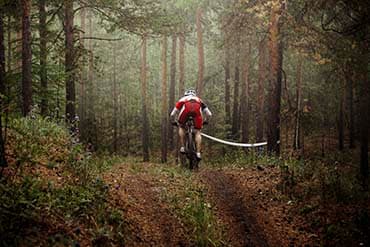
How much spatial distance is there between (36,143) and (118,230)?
3.77 metres

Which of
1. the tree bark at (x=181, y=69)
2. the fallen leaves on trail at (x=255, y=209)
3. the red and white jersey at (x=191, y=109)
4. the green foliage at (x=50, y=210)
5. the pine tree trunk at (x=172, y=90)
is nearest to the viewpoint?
the green foliage at (x=50, y=210)

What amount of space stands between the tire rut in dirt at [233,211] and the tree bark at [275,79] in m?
3.53

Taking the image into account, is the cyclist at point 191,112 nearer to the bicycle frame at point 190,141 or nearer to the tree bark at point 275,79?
A: the bicycle frame at point 190,141

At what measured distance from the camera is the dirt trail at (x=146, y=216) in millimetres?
7238

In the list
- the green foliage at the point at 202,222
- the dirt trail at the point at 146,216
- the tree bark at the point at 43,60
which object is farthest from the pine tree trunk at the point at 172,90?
the green foliage at the point at 202,222

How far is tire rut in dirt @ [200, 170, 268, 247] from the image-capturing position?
7.82 m

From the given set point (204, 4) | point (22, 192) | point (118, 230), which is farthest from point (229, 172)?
point (204, 4)

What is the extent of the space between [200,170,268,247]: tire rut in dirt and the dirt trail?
99cm

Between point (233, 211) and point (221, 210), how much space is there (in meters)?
0.26

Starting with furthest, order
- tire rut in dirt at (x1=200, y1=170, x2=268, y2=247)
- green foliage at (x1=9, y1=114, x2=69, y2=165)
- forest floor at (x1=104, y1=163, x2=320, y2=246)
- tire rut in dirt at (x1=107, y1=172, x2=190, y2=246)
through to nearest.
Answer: green foliage at (x1=9, y1=114, x2=69, y2=165) < tire rut in dirt at (x1=200, y1=170, x2=268, y2=247) < forest floor at (x1=104, y1=163, x2=320, y2=246) < tire rut in dirt at (x1=107, y1=172, x2=190, y2=246)

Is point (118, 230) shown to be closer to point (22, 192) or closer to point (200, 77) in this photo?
point (22, 192)

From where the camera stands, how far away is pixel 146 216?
8.09m

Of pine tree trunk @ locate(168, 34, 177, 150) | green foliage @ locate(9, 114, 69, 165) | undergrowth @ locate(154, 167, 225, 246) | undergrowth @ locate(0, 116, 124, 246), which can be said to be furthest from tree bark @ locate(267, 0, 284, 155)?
pine tree trunk @ locate(168, 34, 177, 150)

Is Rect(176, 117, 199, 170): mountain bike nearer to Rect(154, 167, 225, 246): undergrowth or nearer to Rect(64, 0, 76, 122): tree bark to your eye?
Rect(154, 167, 225, 246): undergrowth
